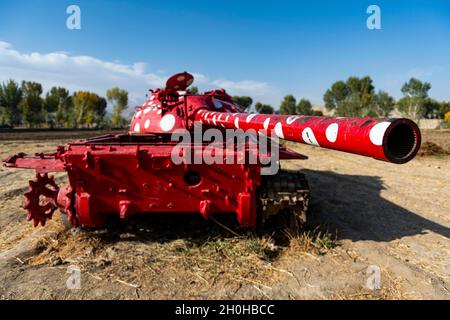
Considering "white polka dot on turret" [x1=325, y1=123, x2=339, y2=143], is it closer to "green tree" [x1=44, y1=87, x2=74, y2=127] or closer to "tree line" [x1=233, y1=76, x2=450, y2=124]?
"tree line" [x1=233, y1=76, x2=450, y2=124]

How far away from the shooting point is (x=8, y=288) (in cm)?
315

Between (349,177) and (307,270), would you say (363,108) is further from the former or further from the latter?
(307,270)

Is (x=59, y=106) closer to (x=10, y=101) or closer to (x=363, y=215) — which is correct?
(x=10, y=101)

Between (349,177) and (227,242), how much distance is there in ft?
21.1

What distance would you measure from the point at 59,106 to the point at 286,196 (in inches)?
2356

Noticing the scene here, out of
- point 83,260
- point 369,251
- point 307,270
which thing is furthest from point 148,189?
point 369,251

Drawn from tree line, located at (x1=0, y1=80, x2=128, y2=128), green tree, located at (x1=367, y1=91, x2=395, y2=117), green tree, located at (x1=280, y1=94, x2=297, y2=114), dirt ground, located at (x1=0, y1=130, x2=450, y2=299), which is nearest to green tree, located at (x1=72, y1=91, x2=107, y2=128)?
tree line, located at (x1=0, y1=80, x2=128, y2=128)

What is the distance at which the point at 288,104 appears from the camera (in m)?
72.6

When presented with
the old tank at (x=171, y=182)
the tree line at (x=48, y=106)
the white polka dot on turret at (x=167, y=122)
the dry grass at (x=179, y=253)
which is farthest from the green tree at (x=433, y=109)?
the old tank at (x=171, y=182)

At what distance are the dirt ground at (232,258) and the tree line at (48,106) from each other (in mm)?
48829

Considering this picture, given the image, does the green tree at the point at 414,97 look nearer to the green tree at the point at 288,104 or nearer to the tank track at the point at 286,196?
the green tree at the point at 288,104

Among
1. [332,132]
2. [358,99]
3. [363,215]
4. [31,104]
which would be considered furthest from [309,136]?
[358,99]

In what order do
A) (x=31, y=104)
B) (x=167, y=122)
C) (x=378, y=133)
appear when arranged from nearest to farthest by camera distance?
(x=378, y=133), (x=167, y=122), (x=31, y=104)

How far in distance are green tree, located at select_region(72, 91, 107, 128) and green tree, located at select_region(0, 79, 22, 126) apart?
351 inches
